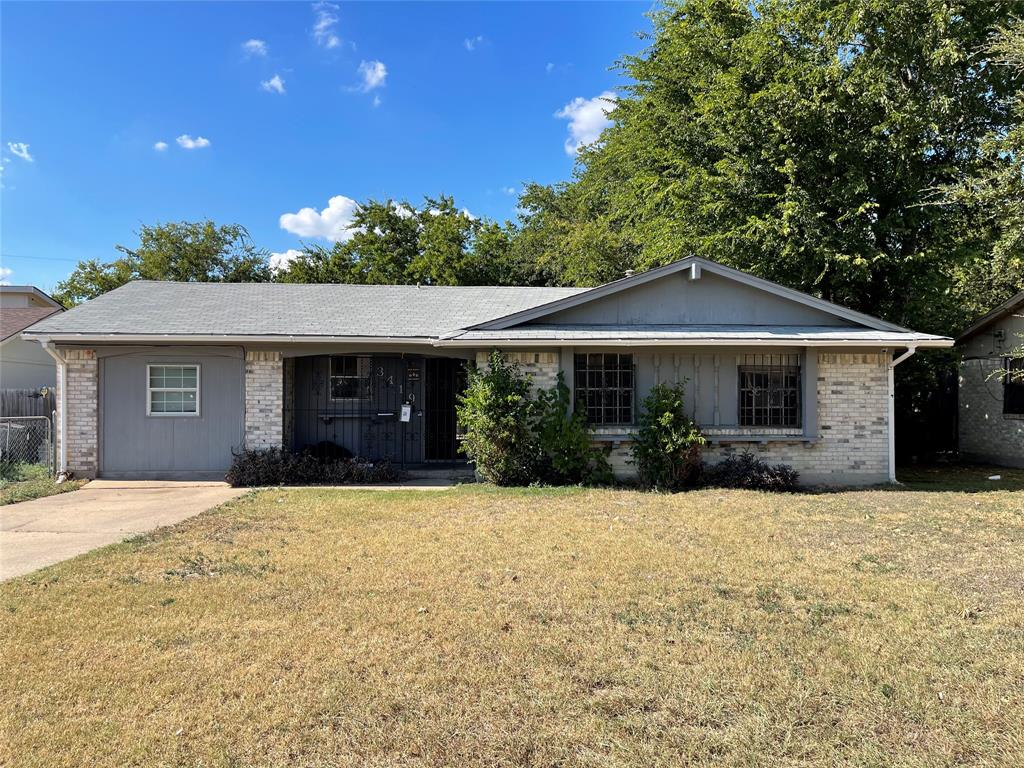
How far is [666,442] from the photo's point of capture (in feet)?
31.5

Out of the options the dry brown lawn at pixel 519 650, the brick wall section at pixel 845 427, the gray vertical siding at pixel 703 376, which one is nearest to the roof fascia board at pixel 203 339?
the gray vertical siding at pixel 703 376

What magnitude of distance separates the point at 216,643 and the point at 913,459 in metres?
16.4

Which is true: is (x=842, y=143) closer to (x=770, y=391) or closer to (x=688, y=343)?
(x=770, y=391)

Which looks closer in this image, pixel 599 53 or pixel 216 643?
pixel 216 643

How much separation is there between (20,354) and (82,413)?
8.02 m

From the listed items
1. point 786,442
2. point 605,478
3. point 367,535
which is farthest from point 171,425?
point 786,442

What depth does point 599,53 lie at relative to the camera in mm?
20031

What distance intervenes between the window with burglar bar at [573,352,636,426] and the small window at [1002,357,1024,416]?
8551mm

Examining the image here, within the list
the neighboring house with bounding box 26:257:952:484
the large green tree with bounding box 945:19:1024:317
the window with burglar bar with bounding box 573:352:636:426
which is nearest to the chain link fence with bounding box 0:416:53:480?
the neighboring house with bounding box 26:257:952:484

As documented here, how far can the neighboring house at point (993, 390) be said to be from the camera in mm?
12927

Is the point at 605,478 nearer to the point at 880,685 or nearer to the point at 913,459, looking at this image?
the point at 880,685

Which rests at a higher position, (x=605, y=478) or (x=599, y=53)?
(x=599, y=53)

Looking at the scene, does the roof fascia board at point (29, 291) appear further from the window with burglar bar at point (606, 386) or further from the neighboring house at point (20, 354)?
the window with burglar bar at point (606, 386)

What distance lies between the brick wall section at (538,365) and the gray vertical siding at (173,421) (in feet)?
15.6
